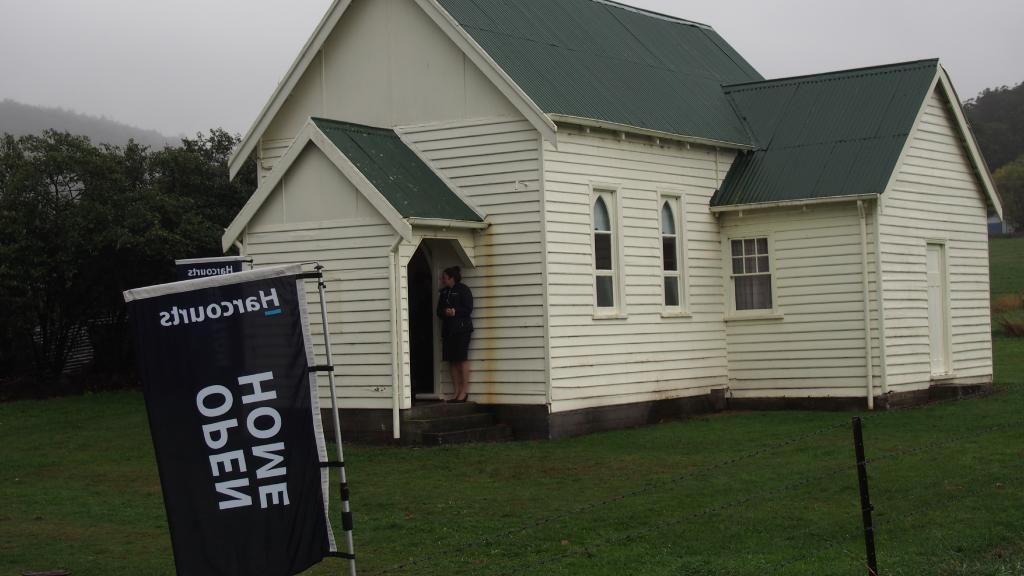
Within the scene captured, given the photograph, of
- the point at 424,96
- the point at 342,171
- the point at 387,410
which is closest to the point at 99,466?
the point at 387,410

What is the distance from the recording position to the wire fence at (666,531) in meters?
11.5

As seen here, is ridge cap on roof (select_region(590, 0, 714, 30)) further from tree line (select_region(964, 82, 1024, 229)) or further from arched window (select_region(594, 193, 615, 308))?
tree line (select_region(964, 82, 1024, 229))

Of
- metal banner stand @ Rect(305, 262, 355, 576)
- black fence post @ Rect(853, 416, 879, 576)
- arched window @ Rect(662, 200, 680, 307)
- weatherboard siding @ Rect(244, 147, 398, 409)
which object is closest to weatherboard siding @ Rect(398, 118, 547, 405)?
weatherboard siding @ Rect(244, 147, 398, 409)

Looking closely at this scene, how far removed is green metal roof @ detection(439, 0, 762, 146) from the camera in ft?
70.2

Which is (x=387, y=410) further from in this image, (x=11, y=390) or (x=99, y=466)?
(x=11, y=390)

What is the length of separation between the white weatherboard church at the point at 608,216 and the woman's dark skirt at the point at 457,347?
290 millimetres

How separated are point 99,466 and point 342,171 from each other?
5475 mm

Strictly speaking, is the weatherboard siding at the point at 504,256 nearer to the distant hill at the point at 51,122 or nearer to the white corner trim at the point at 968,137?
the white corner trim at the point at 968,137

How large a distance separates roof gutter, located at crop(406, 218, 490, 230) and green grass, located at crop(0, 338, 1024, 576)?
326 centimetres

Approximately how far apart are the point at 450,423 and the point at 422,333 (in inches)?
93.5

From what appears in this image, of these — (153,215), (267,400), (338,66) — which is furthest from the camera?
(153,215)

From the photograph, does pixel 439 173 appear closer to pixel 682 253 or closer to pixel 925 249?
pixel 682 253

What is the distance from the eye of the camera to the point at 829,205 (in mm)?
23422

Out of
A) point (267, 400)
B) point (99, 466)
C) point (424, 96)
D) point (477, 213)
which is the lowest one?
point (99, 466)
